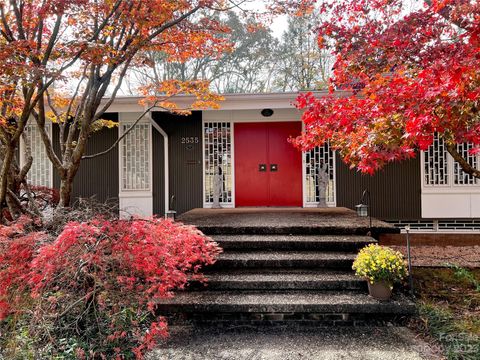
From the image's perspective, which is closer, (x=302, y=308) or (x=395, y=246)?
(x=302, y=308)

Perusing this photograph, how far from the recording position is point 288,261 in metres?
3.47

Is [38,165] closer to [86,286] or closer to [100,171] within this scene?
[100,171]

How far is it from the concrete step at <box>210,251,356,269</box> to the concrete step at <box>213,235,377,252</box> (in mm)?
123

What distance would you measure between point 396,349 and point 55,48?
4767 millimetres

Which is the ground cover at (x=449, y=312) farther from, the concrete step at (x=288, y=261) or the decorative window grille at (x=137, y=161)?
the decorative window grille at (x=137, y=161)

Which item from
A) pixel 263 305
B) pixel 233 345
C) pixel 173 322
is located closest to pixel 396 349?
pixel 263 305

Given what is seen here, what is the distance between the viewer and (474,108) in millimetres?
2766

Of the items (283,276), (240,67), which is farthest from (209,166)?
(240,67)

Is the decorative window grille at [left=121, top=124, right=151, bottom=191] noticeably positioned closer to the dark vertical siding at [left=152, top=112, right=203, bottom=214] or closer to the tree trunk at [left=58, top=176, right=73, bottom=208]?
the dark vertical siding at [left=152, top=112, right=203, bottom=214]

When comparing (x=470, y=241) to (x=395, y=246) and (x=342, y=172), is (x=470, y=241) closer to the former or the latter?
(x=395, y=246)

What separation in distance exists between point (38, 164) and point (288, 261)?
6.43 meters

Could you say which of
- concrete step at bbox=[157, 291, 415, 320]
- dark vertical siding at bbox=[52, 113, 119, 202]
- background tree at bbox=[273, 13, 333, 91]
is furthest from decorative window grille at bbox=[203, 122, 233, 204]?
background tree at bbox=[273, 13, 333, 91]

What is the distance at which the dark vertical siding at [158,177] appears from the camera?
265 inches

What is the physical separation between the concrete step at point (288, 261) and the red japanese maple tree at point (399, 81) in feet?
3.69
